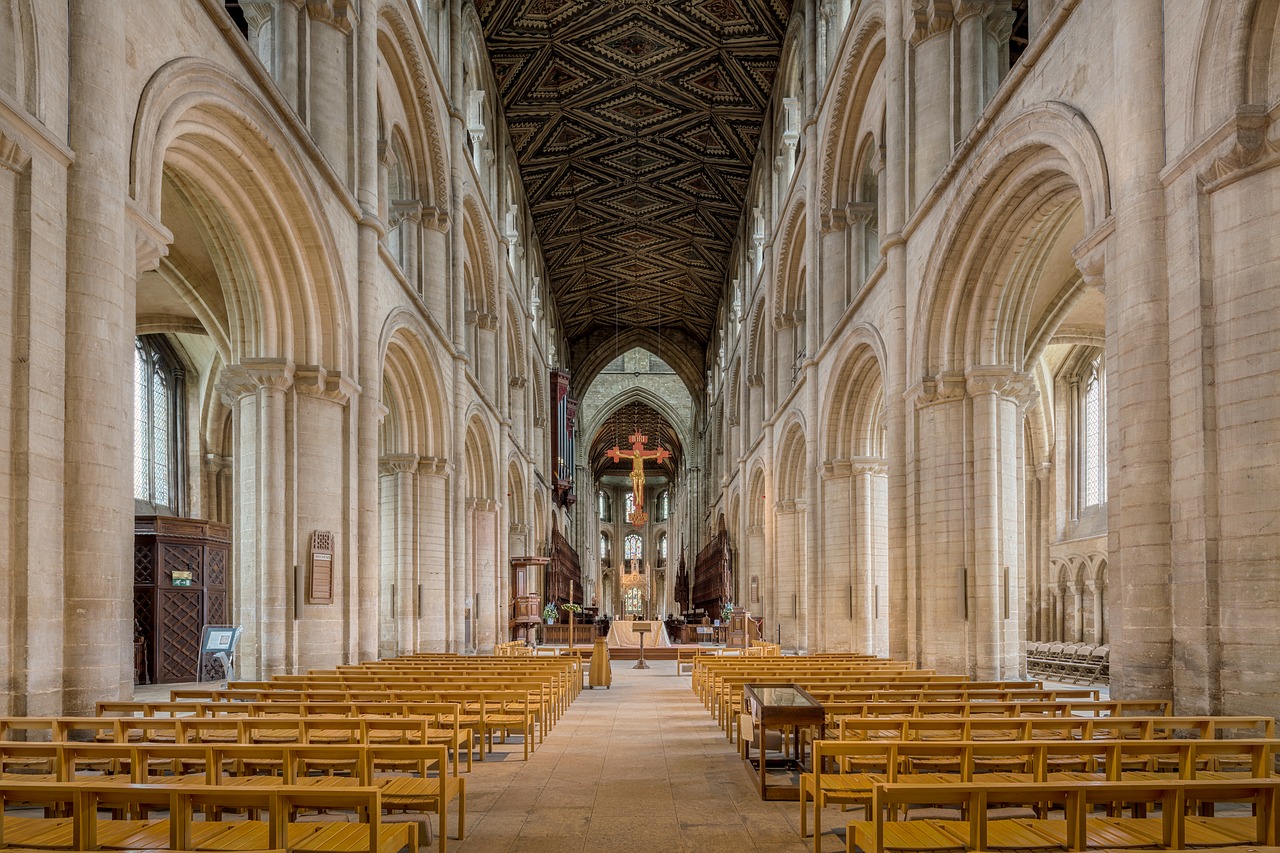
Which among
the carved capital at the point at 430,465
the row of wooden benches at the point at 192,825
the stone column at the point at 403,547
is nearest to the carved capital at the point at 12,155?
the row of wooden benches at the point at 192,825

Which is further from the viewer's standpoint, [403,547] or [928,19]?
[403,547]

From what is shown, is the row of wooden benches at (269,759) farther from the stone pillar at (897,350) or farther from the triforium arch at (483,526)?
the triforium arch at (483,526)

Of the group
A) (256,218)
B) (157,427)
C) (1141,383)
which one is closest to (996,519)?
(1141,383)

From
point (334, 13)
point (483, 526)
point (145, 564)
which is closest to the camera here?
point (334, 13)

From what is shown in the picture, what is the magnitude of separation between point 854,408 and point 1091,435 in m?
6.97

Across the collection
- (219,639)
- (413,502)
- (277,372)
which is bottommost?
(219,639)

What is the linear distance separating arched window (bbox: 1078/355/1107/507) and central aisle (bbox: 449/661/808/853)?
49.6ft

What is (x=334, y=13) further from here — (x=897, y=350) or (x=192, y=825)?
(x=192, y=825)

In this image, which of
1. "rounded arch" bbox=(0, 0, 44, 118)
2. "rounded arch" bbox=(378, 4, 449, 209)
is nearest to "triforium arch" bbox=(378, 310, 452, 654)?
"rounded arch" bbox=(378, 4, 449, 209)

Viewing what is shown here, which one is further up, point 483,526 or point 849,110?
point 849,110

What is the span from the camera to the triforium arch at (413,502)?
1938 cm

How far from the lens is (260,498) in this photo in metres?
13.4

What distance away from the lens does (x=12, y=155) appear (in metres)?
7.30

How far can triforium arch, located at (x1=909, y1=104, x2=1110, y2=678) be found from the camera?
1346 centimetres
